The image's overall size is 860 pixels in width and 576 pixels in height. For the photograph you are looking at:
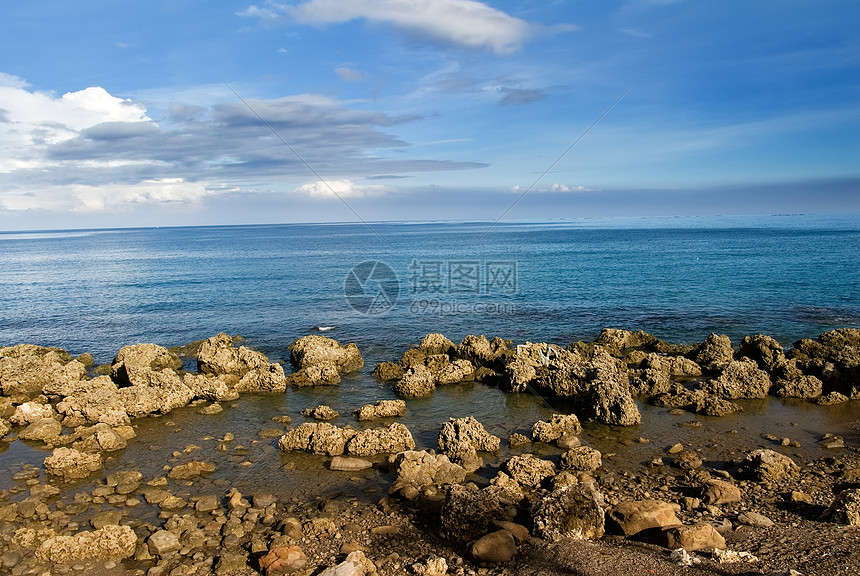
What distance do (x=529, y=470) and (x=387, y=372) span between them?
12373mm

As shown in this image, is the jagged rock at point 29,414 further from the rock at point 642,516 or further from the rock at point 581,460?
the rock at point 642,516

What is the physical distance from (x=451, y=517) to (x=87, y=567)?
24.9ft

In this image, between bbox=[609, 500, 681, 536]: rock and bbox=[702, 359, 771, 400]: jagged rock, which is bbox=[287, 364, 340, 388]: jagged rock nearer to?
bbox=[609, 500, 681, 536]: rock

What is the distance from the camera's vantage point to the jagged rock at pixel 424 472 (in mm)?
14602

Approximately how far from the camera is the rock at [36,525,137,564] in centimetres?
1152

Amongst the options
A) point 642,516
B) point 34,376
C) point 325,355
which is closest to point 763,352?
point 642,516

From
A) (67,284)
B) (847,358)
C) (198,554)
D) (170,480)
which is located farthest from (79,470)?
(67,284)

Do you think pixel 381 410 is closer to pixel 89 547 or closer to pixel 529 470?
pixel 529 470

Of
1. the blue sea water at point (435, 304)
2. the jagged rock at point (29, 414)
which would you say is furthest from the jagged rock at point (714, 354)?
the jagged rock at point (29, 414)

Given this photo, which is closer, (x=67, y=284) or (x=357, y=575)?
(x=357, y=575)

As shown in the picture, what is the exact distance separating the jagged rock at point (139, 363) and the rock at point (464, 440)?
1330 cm

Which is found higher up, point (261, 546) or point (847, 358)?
point (847, 358)

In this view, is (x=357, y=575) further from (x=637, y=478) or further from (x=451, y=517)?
(x=637, y=478)

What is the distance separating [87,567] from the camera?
11.3 metres
